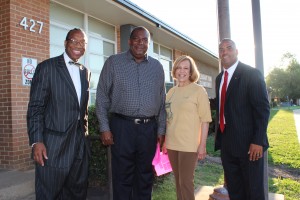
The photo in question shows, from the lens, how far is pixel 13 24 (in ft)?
18.0

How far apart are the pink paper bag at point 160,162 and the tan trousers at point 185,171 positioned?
0.19m

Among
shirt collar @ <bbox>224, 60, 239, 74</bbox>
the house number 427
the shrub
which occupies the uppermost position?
the house number 427

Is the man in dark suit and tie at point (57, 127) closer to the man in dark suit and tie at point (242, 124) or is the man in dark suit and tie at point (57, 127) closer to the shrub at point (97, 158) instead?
the man in dark suit and tie at point (242, 124)

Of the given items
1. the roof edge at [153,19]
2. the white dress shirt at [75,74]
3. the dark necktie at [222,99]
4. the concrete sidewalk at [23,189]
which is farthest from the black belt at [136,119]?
the roof edge at [153,19]

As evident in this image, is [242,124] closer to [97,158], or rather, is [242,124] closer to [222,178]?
[97,158]

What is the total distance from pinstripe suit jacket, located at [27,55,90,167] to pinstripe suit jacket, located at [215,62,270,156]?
60.0 inches

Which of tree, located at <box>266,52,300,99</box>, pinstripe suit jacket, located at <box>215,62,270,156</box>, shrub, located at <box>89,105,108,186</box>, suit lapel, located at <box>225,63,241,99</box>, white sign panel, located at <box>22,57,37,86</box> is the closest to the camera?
pinstripe suit jacket, located at <box>215,62,270,156</box>

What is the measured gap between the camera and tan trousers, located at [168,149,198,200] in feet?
10.9

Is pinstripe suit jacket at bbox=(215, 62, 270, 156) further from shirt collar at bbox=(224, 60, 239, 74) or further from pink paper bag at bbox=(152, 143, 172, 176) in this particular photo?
pink paper bag at bbox=(152, 143, 172, 176)

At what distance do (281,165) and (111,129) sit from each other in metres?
5.57

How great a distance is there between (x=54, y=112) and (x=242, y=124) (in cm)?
178

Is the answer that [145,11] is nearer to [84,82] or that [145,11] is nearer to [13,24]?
[13,24]

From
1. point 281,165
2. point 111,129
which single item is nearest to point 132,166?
point 111,129

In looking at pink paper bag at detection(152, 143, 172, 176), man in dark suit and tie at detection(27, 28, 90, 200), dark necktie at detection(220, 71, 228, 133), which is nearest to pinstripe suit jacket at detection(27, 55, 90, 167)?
man in dark suit and tie at detection(27, 28, 90, 200)
